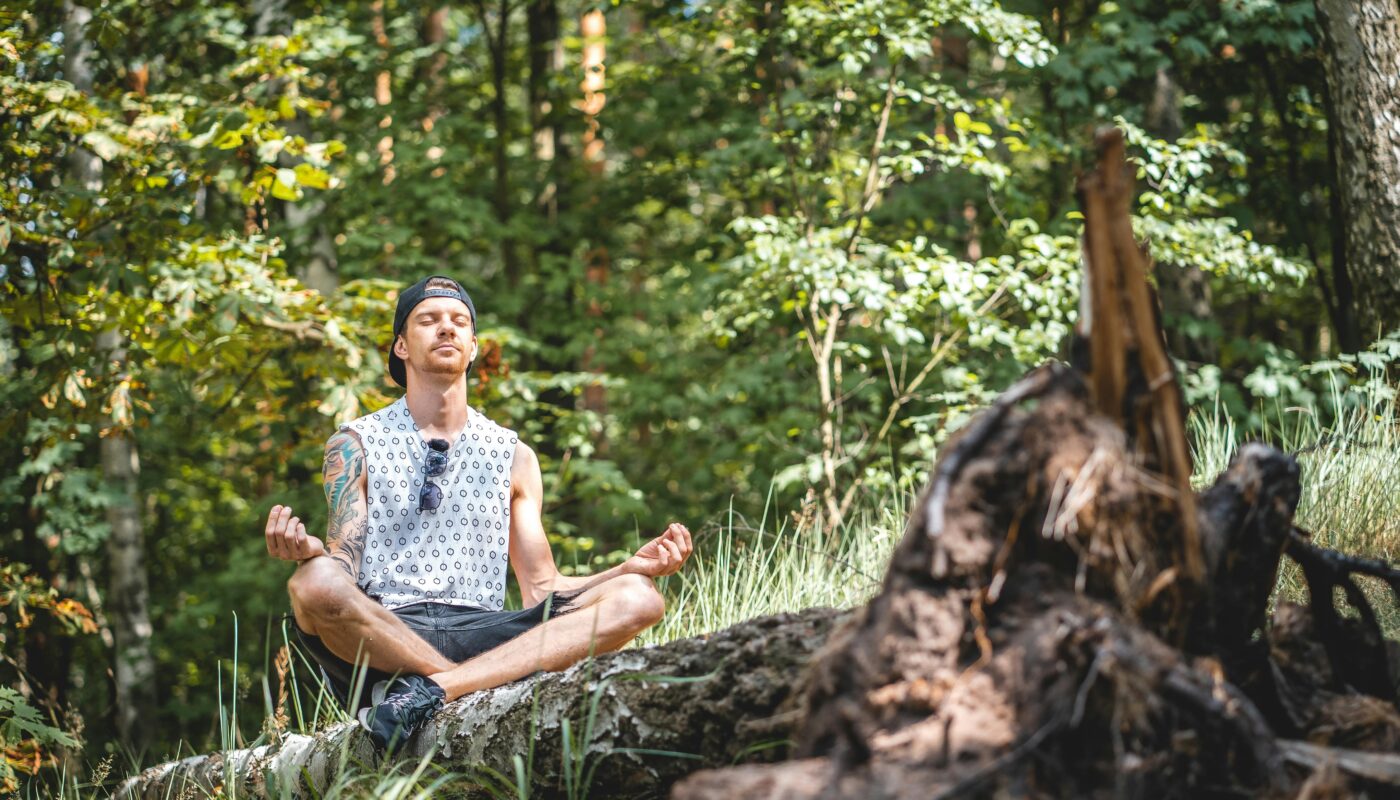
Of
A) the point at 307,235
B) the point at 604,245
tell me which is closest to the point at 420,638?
the point at 307,235

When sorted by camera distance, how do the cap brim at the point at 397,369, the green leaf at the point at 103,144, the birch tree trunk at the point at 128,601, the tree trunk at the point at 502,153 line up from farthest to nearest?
the tree trunk at the point at 502,153 → the birch tree trunk at the point at 128,601 → the green leaf at the point at 103,144 → the cap brim at the point at 397,369

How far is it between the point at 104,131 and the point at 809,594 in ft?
13.1

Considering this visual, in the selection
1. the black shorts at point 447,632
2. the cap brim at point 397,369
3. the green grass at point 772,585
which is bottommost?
the green grass at point 772,585

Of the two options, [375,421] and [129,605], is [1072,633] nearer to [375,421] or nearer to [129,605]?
[375,421]

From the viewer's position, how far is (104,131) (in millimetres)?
4926

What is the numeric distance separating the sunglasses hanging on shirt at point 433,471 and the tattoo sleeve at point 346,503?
0.19 meters

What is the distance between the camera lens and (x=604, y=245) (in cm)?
924

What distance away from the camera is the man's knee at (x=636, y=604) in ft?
9.63

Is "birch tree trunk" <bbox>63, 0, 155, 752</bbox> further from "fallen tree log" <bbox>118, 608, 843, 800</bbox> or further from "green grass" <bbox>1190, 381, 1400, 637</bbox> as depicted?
"green grass" <bbox>1190, 381, 1400, 637</bbox>

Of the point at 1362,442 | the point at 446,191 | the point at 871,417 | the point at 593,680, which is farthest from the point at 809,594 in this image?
the point at 446,191

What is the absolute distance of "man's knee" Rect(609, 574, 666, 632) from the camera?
294 cm

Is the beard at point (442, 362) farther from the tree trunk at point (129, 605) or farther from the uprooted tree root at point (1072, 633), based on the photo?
the tree trunk at point (129, 605)

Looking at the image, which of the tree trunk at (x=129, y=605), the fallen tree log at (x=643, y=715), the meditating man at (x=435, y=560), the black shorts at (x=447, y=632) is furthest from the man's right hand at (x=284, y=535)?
the tree trunk at (x=129, y=605)

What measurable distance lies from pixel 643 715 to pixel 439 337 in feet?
6.47
